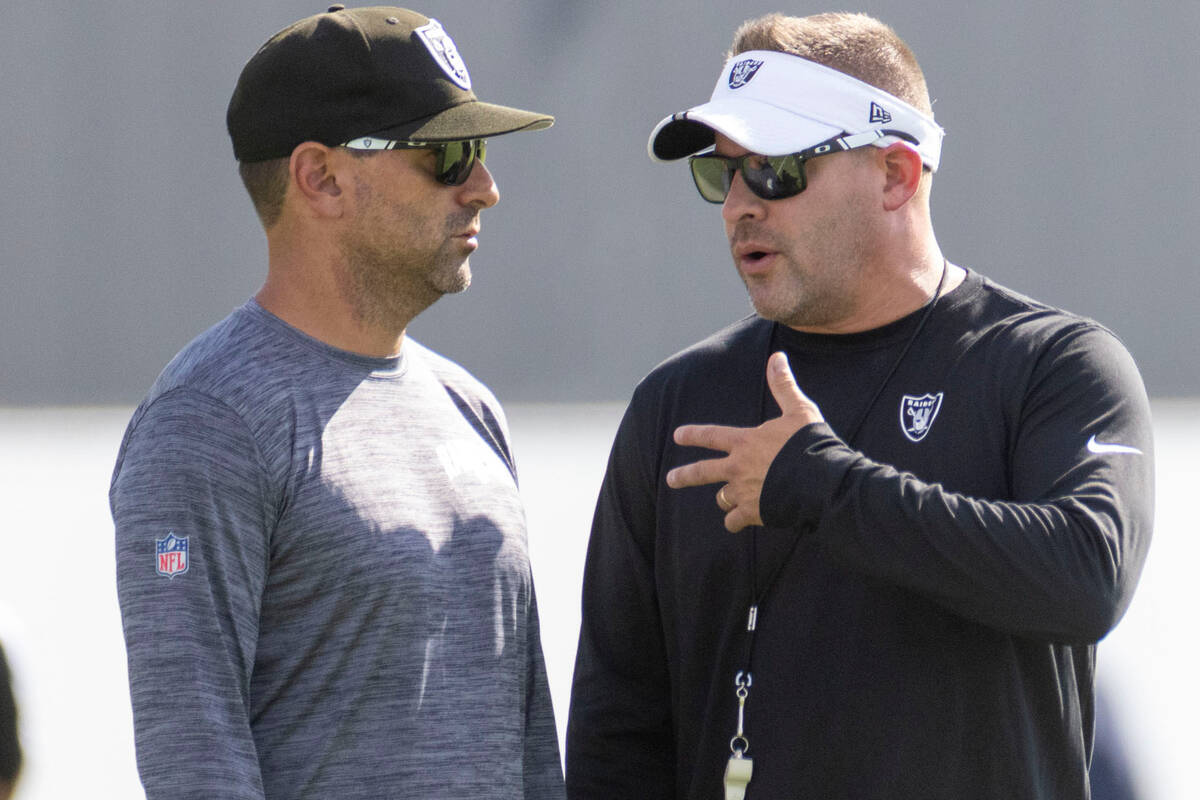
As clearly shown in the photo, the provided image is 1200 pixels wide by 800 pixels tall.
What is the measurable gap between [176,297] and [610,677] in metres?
8.57

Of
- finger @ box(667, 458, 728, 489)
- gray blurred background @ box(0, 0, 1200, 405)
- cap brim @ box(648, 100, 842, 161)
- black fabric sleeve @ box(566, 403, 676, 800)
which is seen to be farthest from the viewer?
gray blurred background @ box(0, 0, 1200, 405)

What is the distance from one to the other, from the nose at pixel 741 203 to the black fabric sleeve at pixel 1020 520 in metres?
0.51

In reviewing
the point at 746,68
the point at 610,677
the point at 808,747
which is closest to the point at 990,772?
the point at 808,747

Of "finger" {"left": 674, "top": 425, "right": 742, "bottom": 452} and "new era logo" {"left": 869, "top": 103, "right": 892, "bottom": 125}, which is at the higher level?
"new era logo" {"left": 869, "top": 103, "right": 892, "bottom": 125}

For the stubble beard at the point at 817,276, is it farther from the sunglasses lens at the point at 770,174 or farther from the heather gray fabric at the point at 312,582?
the heather gray fabric at the point at 312,582

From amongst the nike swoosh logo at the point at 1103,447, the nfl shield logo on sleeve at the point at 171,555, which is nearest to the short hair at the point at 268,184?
the nfl shield logo on sleeve at the point at 171,555

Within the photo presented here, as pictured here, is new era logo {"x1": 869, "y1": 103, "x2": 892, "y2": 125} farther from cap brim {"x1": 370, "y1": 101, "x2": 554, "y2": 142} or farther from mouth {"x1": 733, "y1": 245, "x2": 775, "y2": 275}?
cap brim {"x1": 370, "y1": 101, "x2": 554, "y2": 142}

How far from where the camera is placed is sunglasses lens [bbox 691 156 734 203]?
2.58 meters

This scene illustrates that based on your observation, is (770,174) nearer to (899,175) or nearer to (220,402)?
(899,175)

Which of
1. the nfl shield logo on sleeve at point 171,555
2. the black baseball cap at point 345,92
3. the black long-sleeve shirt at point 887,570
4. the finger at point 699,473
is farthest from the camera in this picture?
the black baseball cap at point 345,92

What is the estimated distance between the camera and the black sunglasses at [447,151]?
2.34m

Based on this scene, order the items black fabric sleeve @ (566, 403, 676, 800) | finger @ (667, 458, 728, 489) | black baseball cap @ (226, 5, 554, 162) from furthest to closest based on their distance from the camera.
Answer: black fabric sleeve @ (566, 403, 676, 800) → black baseball cap @ (226, 5, 554, 162) → finger @ (667, 458, 728, 489)

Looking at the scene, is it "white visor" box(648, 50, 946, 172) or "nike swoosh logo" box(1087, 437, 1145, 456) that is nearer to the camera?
"nike swoosh logo" box(1087, 437, 1145, 456)

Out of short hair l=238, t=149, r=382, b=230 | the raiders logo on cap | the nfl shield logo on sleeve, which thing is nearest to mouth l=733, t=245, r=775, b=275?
the raiders logo on cap
